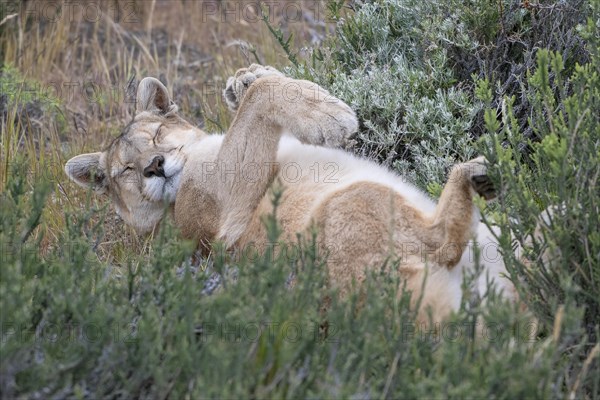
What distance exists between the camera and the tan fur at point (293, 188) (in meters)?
3.81

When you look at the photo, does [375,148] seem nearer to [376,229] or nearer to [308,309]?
[376,229]

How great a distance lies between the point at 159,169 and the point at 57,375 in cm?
241

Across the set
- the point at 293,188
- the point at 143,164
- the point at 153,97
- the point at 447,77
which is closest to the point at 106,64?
the point at 153,97

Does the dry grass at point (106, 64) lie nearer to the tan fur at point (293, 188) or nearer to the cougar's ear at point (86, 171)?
the cougar's ear at point (86, 171)

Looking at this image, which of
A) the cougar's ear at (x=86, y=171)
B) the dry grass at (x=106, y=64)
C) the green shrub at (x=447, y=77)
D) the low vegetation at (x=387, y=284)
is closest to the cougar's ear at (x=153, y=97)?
the cougar's ear at (x=86, y=171)

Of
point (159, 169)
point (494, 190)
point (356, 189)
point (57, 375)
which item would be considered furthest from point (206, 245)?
point (57, 375)

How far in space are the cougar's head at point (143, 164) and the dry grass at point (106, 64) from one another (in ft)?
0.60

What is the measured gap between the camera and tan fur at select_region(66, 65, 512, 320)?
381 cm

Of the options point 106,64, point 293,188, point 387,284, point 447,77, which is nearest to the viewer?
point 387,284

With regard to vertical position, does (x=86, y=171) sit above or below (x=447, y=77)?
below

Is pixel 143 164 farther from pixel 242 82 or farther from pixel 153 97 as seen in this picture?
pixel 242 82

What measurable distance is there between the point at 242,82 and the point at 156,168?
0.74m

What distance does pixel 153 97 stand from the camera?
18.0 feet

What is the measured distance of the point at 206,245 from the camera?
485cm
